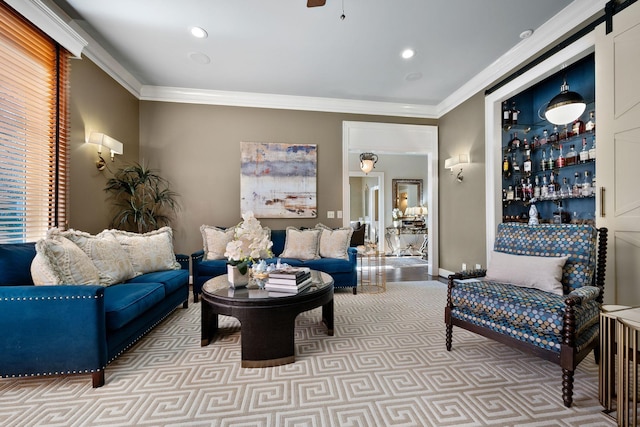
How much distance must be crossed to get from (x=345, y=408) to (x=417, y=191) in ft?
26.2

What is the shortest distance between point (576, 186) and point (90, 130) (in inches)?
229

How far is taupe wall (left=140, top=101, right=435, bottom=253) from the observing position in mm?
4582

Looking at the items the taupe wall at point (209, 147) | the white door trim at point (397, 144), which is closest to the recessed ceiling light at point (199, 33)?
the taupe wall at point (209, 147)

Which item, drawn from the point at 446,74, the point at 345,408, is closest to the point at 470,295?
the point at 345,408

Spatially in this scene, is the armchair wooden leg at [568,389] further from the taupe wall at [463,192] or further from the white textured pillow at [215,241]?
the white textured pillow at [215,241]

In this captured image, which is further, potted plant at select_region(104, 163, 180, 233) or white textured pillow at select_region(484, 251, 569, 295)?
potted plant at select_region(104, 163, 180, 233)

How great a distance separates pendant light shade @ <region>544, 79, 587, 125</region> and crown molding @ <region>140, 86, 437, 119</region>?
2.69 meters

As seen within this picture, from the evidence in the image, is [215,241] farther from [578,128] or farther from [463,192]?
[578,128]

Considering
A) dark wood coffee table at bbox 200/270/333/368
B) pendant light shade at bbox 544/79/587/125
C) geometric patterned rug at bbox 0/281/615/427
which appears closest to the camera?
geometric patterned rug at bbox 0/281/615/427

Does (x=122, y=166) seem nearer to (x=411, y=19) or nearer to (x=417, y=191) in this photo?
(x=411, y=19)

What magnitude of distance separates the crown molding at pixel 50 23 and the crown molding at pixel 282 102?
1.52m

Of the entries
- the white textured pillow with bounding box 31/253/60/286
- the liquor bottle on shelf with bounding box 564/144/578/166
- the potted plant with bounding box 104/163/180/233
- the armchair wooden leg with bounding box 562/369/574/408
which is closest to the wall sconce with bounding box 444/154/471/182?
the liquor bottle on shelf with bounding box 564/144/578/166

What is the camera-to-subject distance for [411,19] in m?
2.91

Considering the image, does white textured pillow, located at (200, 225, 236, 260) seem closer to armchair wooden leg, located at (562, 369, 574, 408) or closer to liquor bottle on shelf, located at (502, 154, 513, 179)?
armchair wooden leg, located at (562, 369, 574, 408)
